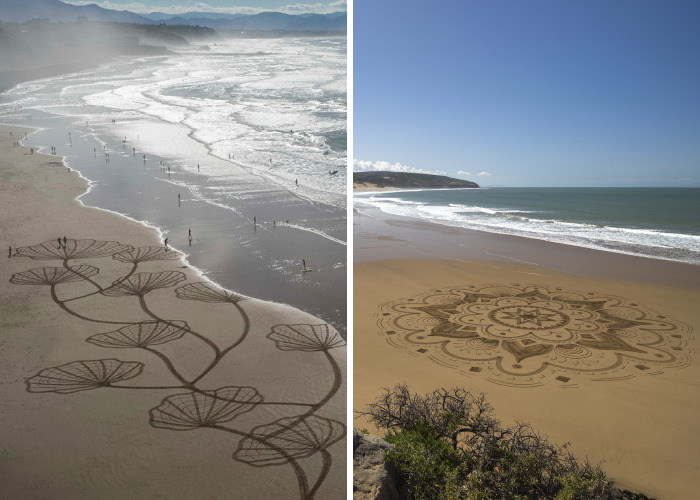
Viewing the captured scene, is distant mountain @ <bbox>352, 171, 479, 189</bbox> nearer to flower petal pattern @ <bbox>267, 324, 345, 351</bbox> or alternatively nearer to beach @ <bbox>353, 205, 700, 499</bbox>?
beach @ <bbox>353, 205, 700, 499</bbox>

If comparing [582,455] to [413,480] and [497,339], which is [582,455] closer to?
[413,480]

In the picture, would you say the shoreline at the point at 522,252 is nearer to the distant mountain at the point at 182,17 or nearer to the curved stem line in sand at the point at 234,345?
the distant mountain at the point at 182,17

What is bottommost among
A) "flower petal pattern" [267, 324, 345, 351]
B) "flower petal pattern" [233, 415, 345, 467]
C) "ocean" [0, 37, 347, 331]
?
"flower petal pattern" [233, 415, 345, 467]

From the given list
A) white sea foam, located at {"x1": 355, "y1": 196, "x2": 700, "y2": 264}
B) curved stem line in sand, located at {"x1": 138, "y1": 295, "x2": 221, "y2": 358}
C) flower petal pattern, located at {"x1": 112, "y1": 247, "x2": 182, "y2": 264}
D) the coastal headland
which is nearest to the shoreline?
white sea foam, located at {"x1": 355, "y1": 196, "x2": 700, "y2": 264}

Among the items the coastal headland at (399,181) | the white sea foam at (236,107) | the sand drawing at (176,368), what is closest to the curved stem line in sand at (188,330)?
the sand drawing at (176,368)

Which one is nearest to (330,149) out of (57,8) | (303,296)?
(303,296)

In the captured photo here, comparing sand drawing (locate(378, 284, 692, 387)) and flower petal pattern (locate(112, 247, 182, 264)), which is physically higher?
flower petal pattern (locate(112, 247, 182, 264))

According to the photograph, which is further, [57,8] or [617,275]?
[617,275]
